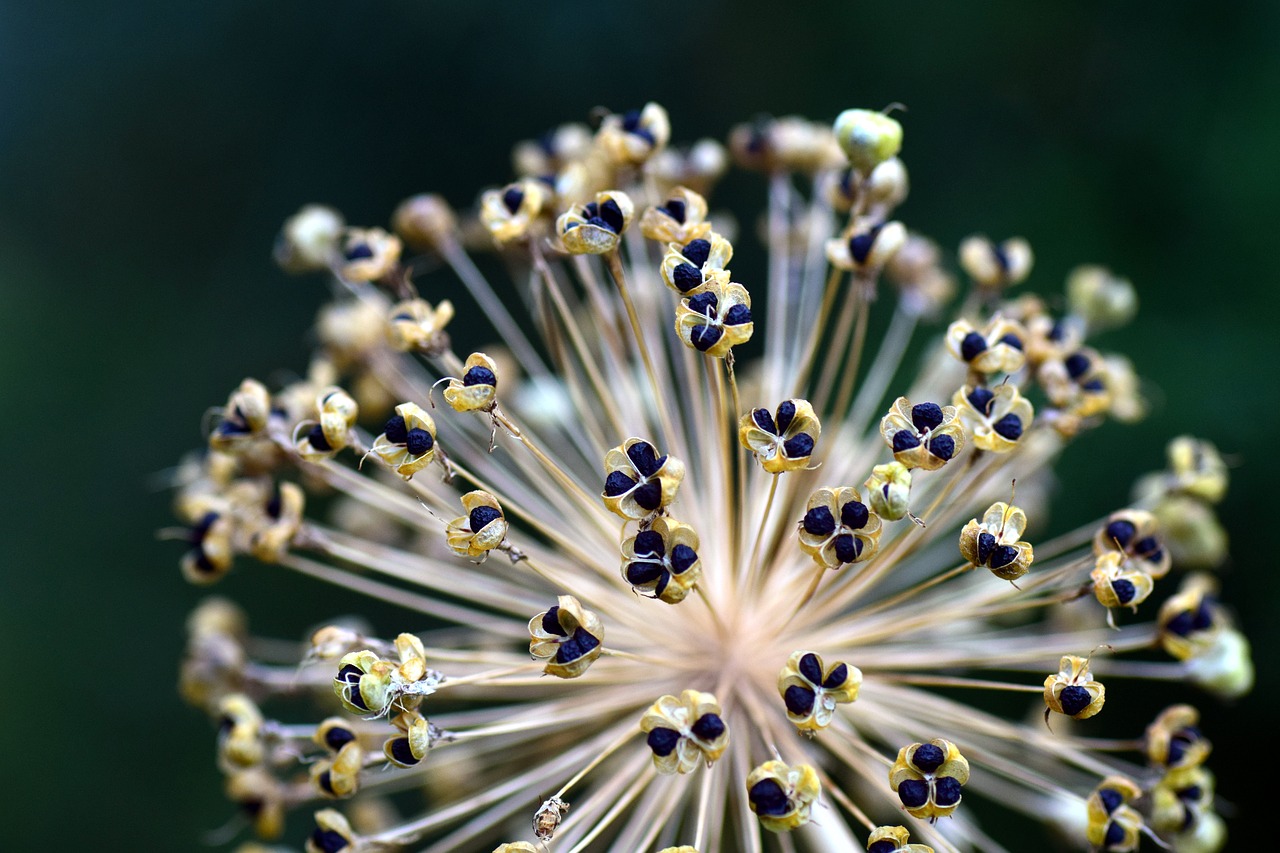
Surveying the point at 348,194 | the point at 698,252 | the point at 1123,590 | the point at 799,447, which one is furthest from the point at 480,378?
the point at 348,194

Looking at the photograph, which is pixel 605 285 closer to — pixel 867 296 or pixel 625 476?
pixel 867 296

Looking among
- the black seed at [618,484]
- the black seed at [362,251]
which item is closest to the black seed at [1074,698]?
the black seed at [618,484]

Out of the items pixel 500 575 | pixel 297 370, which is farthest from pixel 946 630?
pixel 297 370

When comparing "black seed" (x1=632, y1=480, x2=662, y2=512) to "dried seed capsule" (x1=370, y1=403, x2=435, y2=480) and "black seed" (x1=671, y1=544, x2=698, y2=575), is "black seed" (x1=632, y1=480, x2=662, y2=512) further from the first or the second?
"dried seed capsule" (x1=370, y1=403, x2=435, y2=480)

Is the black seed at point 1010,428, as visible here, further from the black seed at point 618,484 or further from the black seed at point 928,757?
the black seed at point 618,484

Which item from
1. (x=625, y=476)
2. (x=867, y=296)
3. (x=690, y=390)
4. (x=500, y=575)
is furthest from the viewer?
(x=500, y=575)

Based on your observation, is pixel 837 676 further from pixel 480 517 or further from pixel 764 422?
pixel 480 517

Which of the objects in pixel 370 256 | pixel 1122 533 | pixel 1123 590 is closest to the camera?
pixel 1123 590
